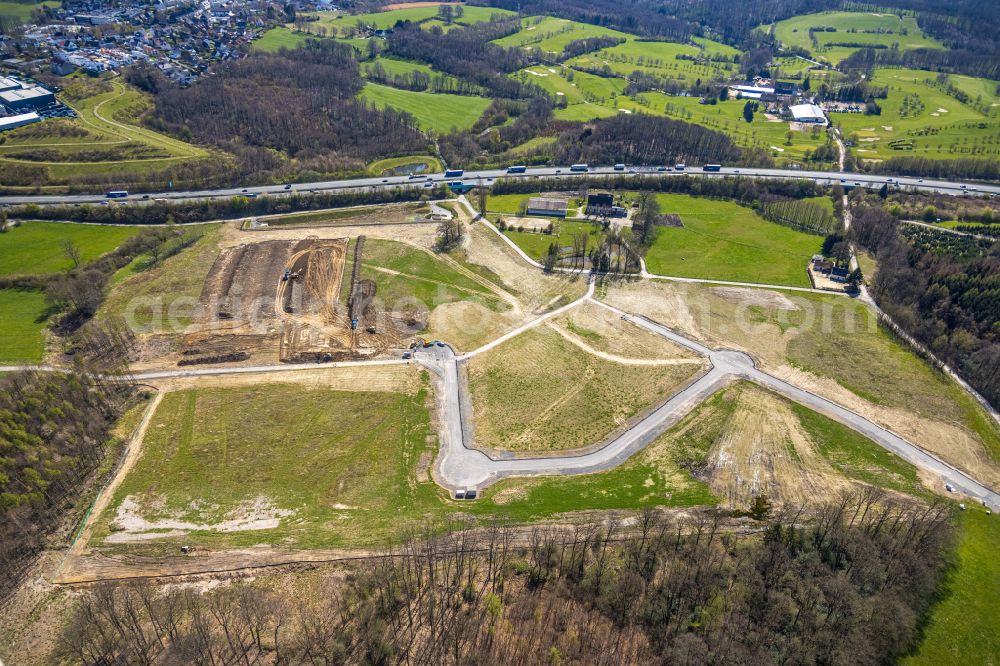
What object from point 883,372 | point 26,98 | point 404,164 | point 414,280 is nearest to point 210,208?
point 404,164

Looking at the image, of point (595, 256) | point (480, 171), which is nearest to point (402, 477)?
point (595, 256)

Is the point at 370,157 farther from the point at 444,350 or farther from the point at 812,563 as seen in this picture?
the point at 812,563

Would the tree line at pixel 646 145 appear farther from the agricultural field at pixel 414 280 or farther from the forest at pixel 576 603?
the forest at pixel 576 603

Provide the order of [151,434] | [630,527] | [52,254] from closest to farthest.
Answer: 1. [630,527]
2. [151,434]
3. [52,254]

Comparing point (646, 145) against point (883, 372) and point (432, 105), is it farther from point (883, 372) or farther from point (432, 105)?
point (883, 372)

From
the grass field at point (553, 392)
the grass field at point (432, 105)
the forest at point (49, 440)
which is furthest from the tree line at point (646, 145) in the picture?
the forest at point (49, 440)

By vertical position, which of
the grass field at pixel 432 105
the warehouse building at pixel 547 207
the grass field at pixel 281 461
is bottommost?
the grass field at pixel 281 461

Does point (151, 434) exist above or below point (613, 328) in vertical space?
below
